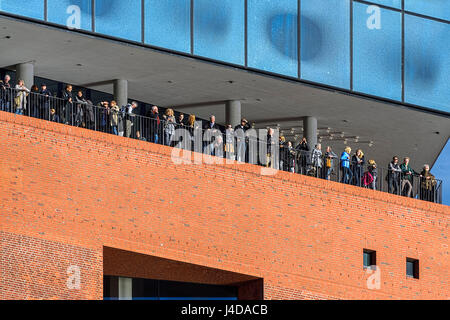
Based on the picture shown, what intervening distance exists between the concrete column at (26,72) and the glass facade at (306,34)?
384 centimetres

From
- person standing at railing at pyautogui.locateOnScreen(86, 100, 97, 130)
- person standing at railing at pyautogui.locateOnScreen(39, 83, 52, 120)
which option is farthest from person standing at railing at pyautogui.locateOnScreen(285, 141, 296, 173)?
person standing at railing at pyautogui.locateOnScreen(39, 83, 52, 120)

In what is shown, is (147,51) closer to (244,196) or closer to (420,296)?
(244,196)

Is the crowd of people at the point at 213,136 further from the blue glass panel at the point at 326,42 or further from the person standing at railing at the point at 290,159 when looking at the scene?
the blue glass panel at the point at 326,42

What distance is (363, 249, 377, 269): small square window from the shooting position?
180 ft

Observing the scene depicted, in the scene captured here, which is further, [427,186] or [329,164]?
[427,186]

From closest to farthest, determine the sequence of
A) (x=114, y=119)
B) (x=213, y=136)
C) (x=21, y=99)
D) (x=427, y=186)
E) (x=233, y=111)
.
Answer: (x=21, y=99) → (x=114, y=119) → (x=213, y=136) → (x=427, y=186) → (x=233, y=111)

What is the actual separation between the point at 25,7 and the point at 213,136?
7.10 m

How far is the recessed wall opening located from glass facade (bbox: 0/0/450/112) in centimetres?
733

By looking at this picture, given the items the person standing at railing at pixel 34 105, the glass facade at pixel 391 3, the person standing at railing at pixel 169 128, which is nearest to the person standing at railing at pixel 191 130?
the person standing at railing at pixel 169 128

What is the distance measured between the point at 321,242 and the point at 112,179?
7.80 metres

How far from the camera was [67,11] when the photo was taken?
52.2 metres

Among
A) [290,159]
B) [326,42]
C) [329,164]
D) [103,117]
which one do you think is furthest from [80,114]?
[326,42]

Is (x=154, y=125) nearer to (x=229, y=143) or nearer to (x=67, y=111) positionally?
(x=229, y=143)

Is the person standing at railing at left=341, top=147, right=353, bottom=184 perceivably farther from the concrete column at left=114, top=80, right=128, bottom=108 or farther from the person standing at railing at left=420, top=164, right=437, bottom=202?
the concrete column at left=114, top=80, right=128, bottom=108
